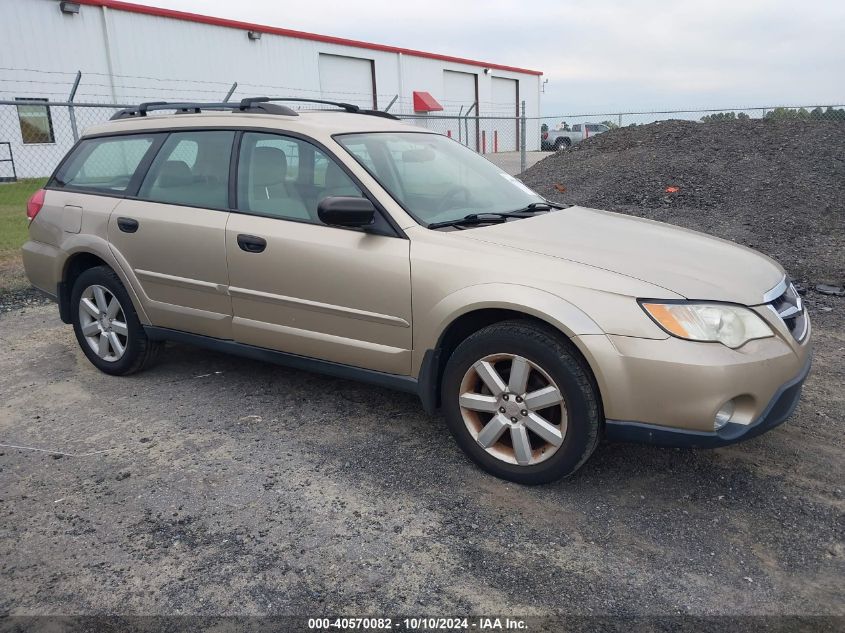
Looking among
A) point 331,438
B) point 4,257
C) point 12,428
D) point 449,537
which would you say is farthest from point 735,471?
point 4,257

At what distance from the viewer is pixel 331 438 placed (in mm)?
3865

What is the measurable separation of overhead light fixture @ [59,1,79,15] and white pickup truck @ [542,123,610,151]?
2236 centimetres

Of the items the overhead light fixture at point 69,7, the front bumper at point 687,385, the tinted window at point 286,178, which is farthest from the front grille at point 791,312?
the overhead light fixture at point 69,7

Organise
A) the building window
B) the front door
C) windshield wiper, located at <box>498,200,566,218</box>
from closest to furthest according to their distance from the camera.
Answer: the front door, windshield wiper, located at <box>498,200,566,218</box>, the building window

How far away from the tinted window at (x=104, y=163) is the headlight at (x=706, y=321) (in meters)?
3.46

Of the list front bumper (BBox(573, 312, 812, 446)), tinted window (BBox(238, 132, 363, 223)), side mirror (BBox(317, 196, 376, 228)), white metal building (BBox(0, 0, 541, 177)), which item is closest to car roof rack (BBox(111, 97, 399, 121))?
tinted window (BBox(238, 132, 363, 223))

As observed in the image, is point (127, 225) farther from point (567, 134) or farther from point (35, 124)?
point (567, 134)

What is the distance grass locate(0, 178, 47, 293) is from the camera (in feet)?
25.8

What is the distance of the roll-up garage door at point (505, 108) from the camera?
38812 millimetres

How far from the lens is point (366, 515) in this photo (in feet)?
10.1

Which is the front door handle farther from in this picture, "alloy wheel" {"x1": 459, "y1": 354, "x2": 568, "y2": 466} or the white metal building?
the white metal building

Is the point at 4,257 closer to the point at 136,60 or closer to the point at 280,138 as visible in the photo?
the point at 280,138

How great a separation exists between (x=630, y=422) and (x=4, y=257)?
8.45 m

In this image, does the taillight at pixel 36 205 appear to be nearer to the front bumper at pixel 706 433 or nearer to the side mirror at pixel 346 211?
the side mirror at pixel 346 211
